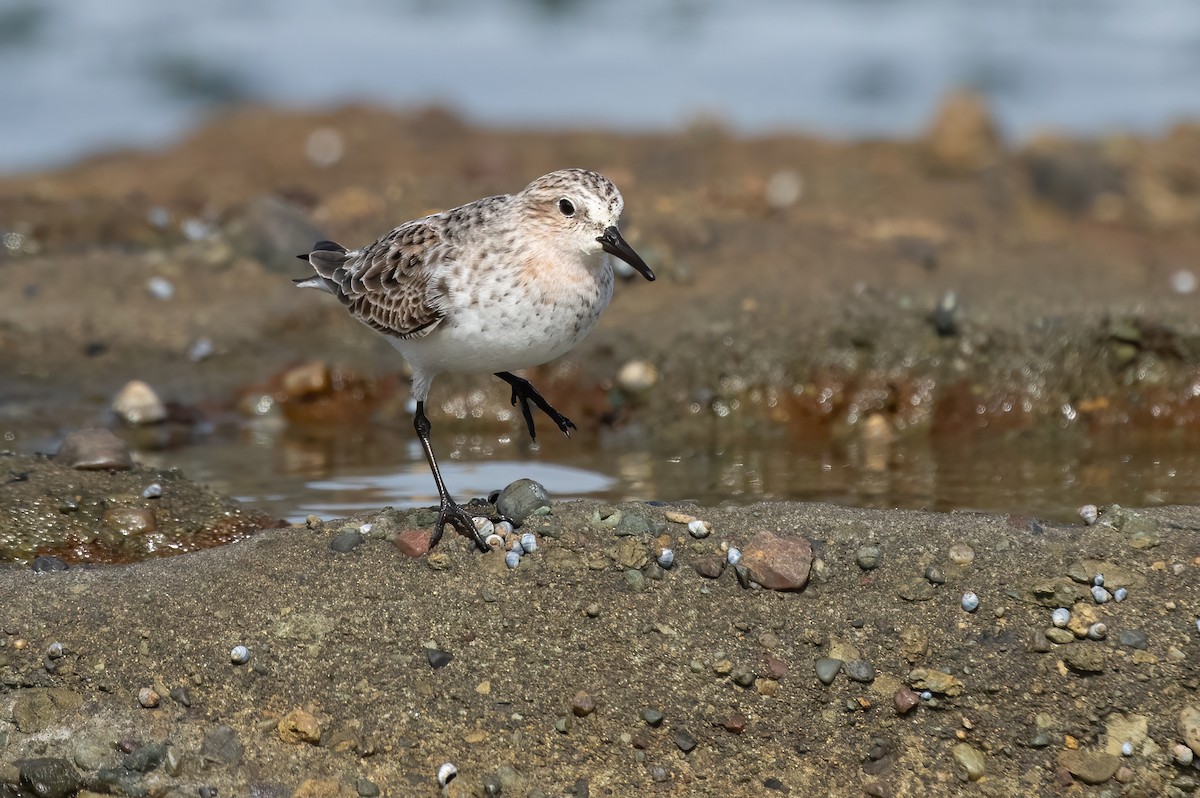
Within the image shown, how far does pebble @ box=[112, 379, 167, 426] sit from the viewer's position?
7.86 m

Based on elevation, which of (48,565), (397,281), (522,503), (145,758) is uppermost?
(397,281)

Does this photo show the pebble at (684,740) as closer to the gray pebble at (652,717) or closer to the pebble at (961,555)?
the gray pebble at (652,717)

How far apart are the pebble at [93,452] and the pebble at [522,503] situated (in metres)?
1.78

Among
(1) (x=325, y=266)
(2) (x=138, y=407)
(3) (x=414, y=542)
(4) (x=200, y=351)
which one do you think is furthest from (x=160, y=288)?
(3) (x=414, y=542)

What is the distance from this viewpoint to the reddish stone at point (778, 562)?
191 inches

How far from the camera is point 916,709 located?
4.62m

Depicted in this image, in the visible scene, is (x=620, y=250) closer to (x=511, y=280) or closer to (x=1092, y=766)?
(x=511, y=280)

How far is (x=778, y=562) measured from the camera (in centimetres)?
488

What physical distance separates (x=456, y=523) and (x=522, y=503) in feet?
0.84

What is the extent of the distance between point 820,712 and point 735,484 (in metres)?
2.20

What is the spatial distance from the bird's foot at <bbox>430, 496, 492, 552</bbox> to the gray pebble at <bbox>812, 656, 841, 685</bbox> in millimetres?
1219

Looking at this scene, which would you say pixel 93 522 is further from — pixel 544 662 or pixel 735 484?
pixel 735 484

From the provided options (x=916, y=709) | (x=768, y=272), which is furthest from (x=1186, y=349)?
(x=916, y=709)

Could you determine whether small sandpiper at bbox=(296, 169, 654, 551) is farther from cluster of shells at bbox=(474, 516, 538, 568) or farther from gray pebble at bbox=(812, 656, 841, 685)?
gray pebble at bbox=(812, 656, 841, 685)
